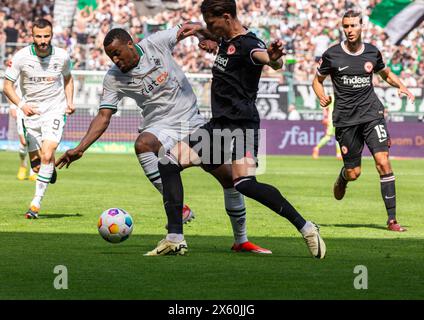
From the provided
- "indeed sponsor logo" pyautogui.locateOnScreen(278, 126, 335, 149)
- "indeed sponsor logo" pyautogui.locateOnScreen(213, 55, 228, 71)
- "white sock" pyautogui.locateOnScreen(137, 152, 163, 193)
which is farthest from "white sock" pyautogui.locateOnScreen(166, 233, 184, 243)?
"indeed sponsor logo" pyautogui.locateOnScreen(278, 126, 335, 149)

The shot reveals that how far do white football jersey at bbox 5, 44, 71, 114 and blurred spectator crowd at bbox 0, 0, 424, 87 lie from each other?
2296 centimetres

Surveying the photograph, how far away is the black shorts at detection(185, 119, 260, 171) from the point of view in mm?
9320

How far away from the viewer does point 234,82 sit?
369 inches

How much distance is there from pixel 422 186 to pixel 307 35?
64.3 feet

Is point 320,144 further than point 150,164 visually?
Yes

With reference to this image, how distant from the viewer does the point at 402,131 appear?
34.2 metres

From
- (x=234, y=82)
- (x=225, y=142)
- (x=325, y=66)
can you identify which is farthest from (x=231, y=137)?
(x=325, y=66)

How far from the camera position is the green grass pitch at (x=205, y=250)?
24.2 ft

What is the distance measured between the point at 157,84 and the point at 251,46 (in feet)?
6.30

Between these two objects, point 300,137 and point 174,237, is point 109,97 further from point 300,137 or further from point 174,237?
point 300,137

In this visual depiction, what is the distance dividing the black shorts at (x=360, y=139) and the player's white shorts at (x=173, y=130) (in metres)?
2.89

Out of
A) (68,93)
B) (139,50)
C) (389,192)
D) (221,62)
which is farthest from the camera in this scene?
(68,93)

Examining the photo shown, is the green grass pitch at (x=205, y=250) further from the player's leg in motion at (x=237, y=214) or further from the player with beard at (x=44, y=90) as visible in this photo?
the player with beard at (x=44, y=90)

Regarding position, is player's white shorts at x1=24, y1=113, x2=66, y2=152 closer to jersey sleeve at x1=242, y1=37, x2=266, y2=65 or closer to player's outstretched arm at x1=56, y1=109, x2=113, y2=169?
player's outstretched arm at x1=56, y1=109, x2=113, y2=169
